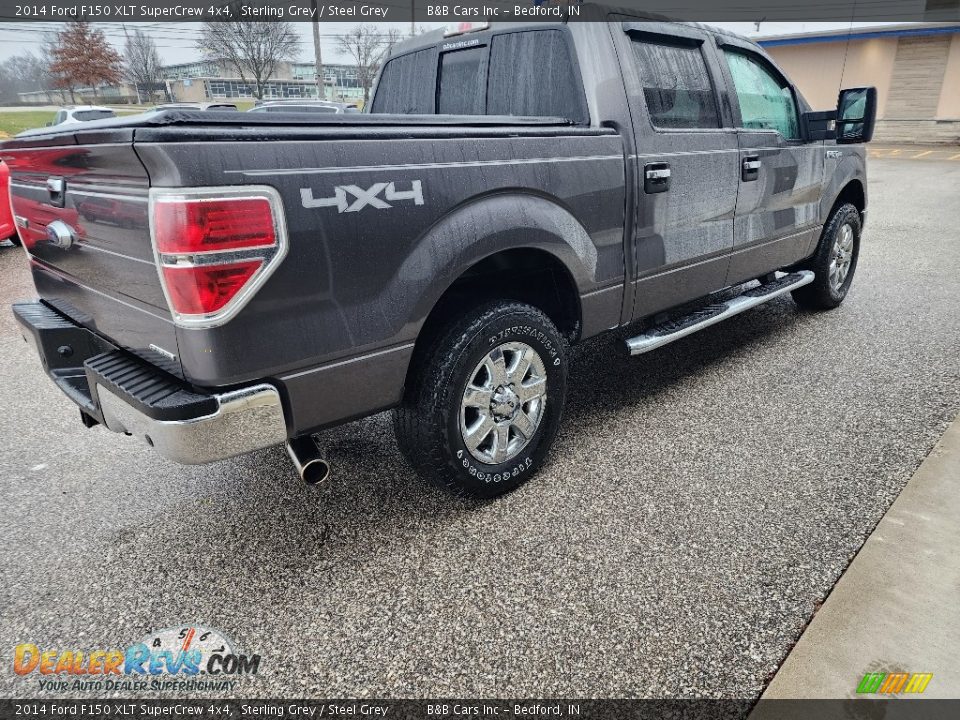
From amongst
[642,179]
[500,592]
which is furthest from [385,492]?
[642,179]

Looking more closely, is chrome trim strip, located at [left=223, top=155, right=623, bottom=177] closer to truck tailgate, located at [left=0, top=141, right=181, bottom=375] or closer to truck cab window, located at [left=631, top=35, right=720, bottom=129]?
truck tailgate, located at [left=0, top=141, right=181, bottom=375]

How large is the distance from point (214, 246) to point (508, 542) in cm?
152

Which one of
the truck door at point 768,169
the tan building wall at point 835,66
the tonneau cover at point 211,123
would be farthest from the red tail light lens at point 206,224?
the tan building wall at point 835,66

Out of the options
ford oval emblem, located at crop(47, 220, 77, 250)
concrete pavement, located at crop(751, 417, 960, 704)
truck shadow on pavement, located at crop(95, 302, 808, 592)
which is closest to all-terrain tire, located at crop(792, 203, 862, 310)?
truck shadow on pavement, located at crop(95, 302, 808, 592)

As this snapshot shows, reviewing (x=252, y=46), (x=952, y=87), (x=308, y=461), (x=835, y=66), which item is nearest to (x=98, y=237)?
(x=308, y=461)

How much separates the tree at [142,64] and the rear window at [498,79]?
49.8 meters

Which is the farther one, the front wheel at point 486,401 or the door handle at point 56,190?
the front wheel at point 486,401

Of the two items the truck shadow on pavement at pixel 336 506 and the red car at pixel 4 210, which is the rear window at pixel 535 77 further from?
the red car at pixel 4 210

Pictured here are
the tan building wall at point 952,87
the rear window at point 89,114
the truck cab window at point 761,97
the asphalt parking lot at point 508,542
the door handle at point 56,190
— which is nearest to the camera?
the asphalt parking lot at point 508,542

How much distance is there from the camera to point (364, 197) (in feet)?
6.86

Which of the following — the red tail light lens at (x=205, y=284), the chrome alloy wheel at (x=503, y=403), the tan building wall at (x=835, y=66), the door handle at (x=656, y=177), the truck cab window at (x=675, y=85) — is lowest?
the chrome alloy wheel at (x=503, y=403)

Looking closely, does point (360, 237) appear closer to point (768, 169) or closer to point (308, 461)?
point (308, 461)

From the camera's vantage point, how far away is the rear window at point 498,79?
3090 mm

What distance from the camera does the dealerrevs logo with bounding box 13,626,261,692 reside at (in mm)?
1977
